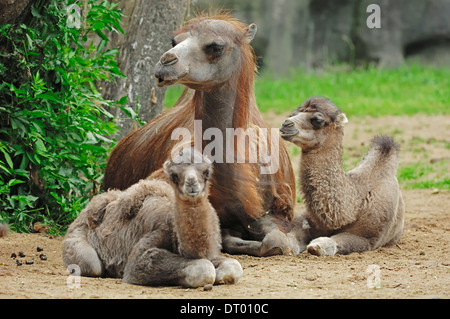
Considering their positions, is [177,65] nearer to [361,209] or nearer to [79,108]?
[79,108]

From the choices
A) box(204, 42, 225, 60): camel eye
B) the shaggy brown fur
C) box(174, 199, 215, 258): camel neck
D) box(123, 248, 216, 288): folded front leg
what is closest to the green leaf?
the shaggy brown fur

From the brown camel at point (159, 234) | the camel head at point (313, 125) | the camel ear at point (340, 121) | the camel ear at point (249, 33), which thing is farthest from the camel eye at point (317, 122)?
the brown camel at point (159, 234)

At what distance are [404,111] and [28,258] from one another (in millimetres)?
9017

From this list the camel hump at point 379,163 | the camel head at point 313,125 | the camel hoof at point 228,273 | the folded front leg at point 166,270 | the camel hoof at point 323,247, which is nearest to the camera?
the folded front leg at point 166,270

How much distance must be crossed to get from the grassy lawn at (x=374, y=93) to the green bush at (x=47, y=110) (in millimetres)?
4623

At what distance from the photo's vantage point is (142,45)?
8273 millimetres

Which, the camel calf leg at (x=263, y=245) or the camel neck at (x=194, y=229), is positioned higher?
the camel neck at (x=194, y=229)

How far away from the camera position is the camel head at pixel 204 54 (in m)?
5.81

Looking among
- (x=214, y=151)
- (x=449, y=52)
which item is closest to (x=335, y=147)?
(x=214, y=151)

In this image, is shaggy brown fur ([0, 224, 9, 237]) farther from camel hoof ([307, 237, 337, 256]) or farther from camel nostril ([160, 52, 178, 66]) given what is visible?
camel hoof ([307, 237, 337, 256])

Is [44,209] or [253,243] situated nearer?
[253,243]

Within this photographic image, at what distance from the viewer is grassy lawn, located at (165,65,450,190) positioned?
38.6 ft

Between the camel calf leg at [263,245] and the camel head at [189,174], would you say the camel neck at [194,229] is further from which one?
the camel calf leg at [263,245]

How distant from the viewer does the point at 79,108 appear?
6938 millimetres
